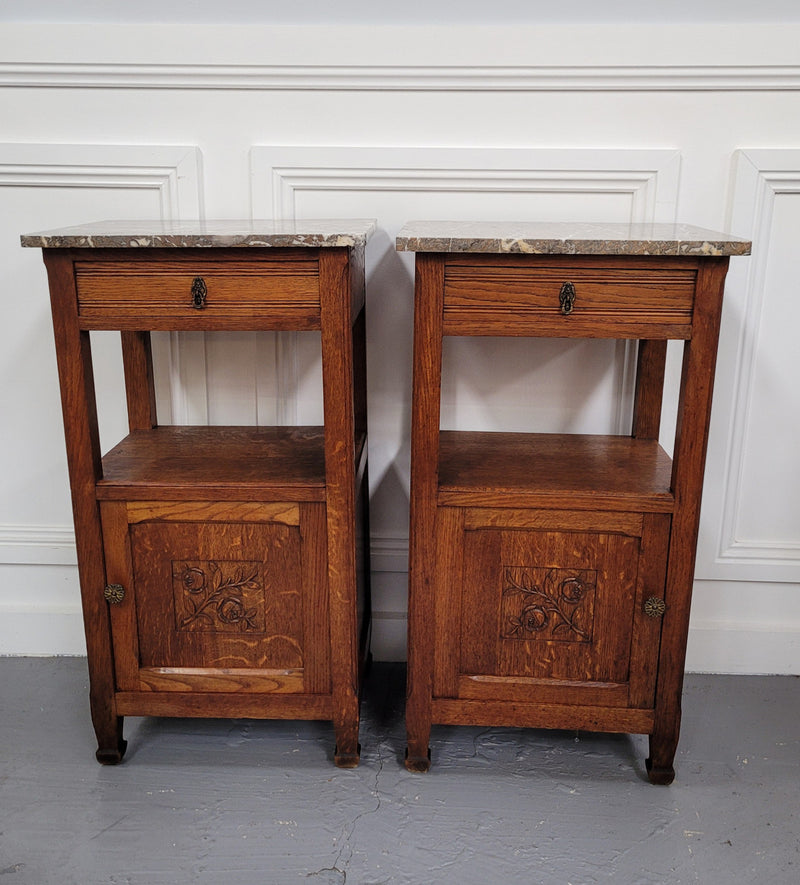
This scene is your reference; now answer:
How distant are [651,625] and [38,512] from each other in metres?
1.35

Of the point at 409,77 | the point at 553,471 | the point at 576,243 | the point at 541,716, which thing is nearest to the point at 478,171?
the point at 409,77

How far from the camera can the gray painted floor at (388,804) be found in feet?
4.31

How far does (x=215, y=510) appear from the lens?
142cm

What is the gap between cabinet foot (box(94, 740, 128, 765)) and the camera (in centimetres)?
155

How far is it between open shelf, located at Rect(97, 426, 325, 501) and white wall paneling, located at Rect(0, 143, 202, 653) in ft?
0.93

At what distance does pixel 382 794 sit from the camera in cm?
148

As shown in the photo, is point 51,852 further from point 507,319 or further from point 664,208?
point 664,208

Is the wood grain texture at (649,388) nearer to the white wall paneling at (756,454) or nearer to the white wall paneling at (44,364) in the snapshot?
the white wall paneling at (756,454)

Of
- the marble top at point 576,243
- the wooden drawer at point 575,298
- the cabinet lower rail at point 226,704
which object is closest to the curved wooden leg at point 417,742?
the cabinet lower rail at point 226,704

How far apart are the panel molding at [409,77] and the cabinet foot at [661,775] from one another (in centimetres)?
128

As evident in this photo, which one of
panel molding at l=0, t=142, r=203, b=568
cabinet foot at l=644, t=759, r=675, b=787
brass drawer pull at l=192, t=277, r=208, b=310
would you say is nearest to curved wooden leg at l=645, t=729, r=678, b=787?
cabinet foot at l=644, t=759, r=675, b=787

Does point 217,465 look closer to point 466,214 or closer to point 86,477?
point 86,477

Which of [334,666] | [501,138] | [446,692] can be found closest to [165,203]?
[501,138]

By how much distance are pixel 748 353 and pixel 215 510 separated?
1138 mm
